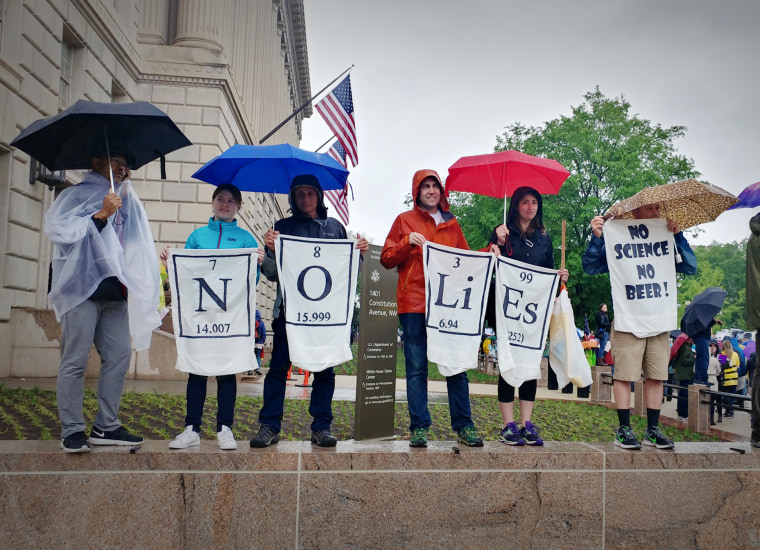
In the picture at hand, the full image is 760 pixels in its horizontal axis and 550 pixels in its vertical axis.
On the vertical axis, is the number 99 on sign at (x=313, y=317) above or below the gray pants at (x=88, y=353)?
above

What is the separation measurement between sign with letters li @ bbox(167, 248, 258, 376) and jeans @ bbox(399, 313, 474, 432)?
1272 millimetres

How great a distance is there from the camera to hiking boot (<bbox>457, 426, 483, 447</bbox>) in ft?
16.3

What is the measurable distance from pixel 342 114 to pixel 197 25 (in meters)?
10.3

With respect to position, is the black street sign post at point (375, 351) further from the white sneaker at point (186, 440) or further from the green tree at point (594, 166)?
the green tree at point (594, 166)

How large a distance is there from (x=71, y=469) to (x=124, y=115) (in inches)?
97.8

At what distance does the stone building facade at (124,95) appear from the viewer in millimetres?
12344

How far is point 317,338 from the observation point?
5172 millimetres

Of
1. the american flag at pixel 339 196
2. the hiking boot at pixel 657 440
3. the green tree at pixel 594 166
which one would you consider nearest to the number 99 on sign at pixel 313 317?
the hiking boot at pixel 657 440

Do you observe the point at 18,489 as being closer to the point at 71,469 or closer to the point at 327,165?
the point at 71,469

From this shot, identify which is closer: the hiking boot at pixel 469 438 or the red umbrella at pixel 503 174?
the hiking boot at pixel 469 438

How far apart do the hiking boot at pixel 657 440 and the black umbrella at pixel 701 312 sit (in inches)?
324

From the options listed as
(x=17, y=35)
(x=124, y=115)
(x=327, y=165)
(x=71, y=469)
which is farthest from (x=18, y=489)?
(x=17, y=35)

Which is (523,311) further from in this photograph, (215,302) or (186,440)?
(186,440)

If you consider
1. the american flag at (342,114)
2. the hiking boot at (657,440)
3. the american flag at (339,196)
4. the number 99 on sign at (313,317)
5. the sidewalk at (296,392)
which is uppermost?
the american flag at (342,114)
